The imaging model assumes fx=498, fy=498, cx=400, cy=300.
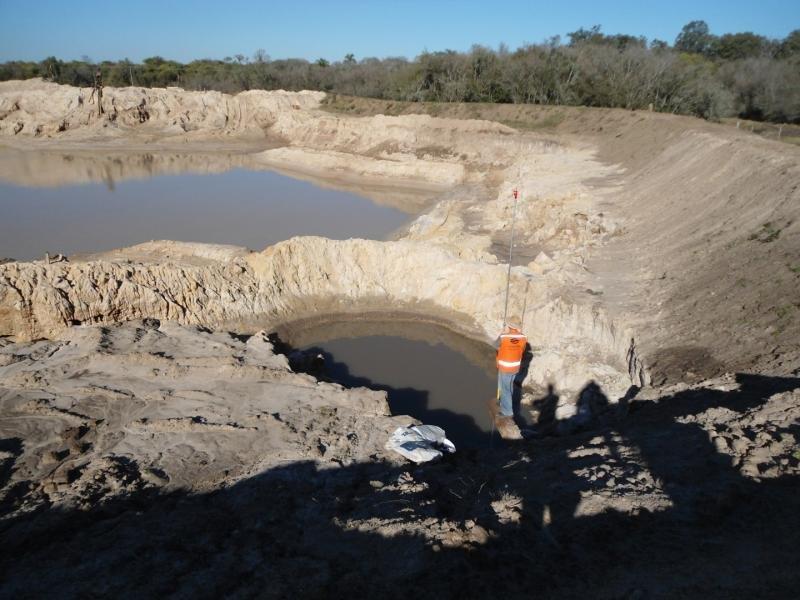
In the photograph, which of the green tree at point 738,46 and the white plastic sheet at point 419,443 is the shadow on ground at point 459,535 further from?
the green tree at point 738,46

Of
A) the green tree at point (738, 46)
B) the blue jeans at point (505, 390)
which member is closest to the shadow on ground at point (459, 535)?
the blue jeans at point (505, 390)

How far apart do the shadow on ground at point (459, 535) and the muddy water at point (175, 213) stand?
1529 centimetres

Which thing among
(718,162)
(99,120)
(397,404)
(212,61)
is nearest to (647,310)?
(397,404)

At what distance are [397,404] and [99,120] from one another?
4777 cm

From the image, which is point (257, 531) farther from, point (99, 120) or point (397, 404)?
point (99, 120)

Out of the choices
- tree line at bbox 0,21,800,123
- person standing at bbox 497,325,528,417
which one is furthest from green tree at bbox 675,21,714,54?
person standing at bbox 497,325,528,417

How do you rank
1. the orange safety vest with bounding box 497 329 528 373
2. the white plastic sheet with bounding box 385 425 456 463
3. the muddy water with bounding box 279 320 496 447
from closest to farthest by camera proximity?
the white plastic sheet with bounding box 385 425 456 463 → the orange safety vest with bounding box 497 329 528 373 → the muddy water with bounding box 279 320 496 447

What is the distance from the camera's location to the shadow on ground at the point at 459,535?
14.8 ft

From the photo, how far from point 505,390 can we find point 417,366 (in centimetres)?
369

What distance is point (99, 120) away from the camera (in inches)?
1800

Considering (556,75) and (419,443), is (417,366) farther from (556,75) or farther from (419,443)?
(556,75)

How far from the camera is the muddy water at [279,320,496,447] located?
11203 millimetres

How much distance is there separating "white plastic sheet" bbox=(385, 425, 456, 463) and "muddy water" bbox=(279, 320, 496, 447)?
1.61 meters

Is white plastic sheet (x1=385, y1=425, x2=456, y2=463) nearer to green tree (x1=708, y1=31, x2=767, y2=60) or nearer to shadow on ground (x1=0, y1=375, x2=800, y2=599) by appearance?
shadow on ground (x1=0, y1=375, x2=800, y2=599)
